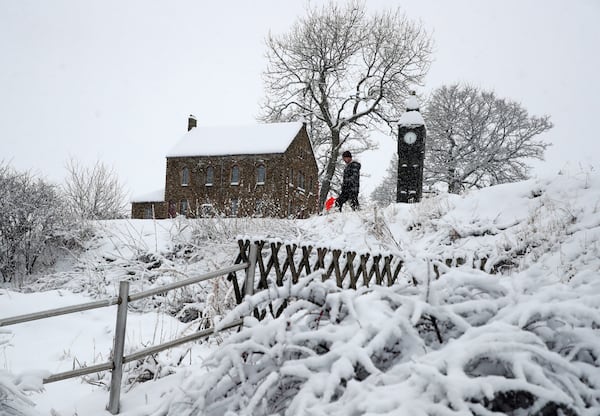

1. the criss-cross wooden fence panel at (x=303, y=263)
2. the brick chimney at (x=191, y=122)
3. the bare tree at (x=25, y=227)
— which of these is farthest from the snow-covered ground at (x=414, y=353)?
the brick chimney at (x=191, y=122)

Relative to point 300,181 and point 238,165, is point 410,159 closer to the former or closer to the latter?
point 238,165

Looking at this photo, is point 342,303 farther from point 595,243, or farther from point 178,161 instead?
point 178,161

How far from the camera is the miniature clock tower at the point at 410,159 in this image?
15.4 meters

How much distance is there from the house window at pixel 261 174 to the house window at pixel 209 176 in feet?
11.1

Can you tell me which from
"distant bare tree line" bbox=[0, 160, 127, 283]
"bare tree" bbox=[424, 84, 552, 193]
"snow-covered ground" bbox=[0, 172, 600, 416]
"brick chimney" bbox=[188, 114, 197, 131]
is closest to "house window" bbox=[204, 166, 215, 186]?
"brick chimney" bbox=[188, 114, 197, 131]

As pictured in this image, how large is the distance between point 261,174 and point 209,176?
3923 mm

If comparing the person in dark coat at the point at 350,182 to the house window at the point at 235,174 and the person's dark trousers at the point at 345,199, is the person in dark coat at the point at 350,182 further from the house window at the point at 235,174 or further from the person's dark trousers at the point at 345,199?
the house window at the point at 235,174

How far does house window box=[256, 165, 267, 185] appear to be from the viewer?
102 ft

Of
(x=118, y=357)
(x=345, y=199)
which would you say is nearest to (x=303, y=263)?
(x=118, y=357)

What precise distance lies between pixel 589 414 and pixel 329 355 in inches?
26.1

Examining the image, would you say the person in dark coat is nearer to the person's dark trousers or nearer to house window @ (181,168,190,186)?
the person's dark trousers

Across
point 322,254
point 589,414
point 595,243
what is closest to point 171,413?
point 589,414

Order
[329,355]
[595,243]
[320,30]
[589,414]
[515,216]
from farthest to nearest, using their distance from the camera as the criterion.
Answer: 1. [320,30]
2. [515,216]
3. [595,243]
4. [329,355]
5. [589,414]

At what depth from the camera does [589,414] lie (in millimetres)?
1147
